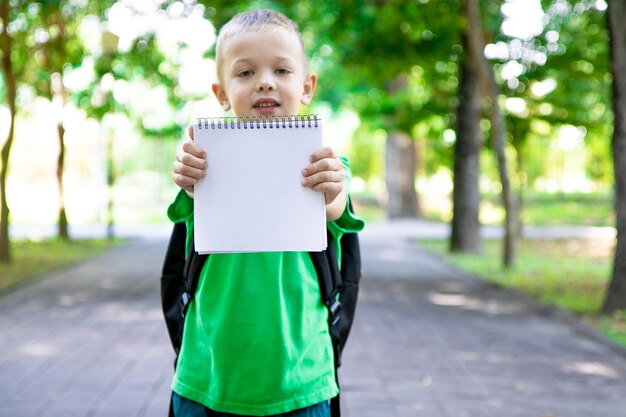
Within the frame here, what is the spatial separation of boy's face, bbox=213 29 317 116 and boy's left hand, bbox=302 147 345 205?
30cm

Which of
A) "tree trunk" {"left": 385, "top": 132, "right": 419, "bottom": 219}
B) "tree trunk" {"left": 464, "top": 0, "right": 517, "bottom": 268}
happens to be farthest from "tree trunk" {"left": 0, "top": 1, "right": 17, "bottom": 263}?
"tree trunk" {"left": 385, "top": 132, "right": 419, "bottom": 219}

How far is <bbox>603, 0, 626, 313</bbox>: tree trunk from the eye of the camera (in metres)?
8.05

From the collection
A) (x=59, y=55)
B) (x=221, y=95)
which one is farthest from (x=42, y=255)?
(x=221, y=95)

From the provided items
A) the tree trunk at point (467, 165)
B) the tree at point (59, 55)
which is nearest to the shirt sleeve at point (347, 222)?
the tree trunk at point (467, 165)

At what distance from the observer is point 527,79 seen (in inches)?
535

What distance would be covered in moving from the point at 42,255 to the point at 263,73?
14058 mm

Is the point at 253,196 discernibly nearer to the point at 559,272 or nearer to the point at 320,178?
the point at 320,178

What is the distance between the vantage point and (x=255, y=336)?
1842 millimetres

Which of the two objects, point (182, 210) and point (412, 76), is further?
point (412, 76)

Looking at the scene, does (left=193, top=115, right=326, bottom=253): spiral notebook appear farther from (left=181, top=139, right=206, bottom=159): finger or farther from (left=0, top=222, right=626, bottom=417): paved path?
(left=0, top=222, right=626, bottom=417): paved path

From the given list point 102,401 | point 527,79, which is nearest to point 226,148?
point 102,401

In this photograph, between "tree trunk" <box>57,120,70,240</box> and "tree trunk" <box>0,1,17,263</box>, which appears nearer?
"tree trunk" <box>0,1,17,263</box>

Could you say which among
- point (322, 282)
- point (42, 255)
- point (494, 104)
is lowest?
point (42, 255)

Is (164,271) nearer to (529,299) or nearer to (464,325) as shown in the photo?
(464,325)
